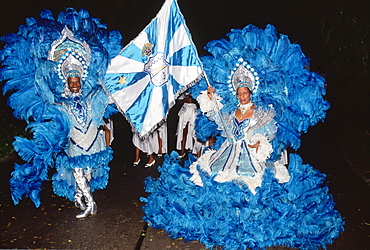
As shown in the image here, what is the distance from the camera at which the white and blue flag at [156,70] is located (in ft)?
15.6

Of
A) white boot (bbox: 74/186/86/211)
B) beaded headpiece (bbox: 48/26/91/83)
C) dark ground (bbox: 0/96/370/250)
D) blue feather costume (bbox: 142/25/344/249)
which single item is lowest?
dark ground (bbox: 0/96/370/250)

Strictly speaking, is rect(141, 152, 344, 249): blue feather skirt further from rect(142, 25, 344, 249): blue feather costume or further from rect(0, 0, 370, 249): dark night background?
rect(0, 0, 370, 249): dark night background

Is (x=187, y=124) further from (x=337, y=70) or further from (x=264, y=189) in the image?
(x=337, y=70)

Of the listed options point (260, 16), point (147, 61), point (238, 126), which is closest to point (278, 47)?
point (238, 126)

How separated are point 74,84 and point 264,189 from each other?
113 inches

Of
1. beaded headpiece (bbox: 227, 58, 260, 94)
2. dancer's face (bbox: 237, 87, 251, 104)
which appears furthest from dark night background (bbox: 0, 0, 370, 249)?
dancer's face (bbox: 237, 87, 251, 104)

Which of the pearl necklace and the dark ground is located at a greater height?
the pearl necklace

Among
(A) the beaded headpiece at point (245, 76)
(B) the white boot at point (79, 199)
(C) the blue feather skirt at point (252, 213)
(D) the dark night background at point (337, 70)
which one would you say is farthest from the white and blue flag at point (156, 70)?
(D) the dark night background at point (337, 70)

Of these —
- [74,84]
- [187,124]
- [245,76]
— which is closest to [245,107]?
[245,76]

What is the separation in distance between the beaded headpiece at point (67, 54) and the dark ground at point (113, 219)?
2056mm

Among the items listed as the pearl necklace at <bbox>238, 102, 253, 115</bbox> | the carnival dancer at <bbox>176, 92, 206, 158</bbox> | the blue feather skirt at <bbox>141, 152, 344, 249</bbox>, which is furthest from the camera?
the carnival dancer at <bbox>176, 92, 206, 158</bbox>

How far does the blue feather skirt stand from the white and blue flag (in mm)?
986

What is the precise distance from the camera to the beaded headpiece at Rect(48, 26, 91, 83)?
196 inches

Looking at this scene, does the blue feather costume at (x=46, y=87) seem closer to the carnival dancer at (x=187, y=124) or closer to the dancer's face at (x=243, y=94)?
the dancer's face at (x=243, y=94)
